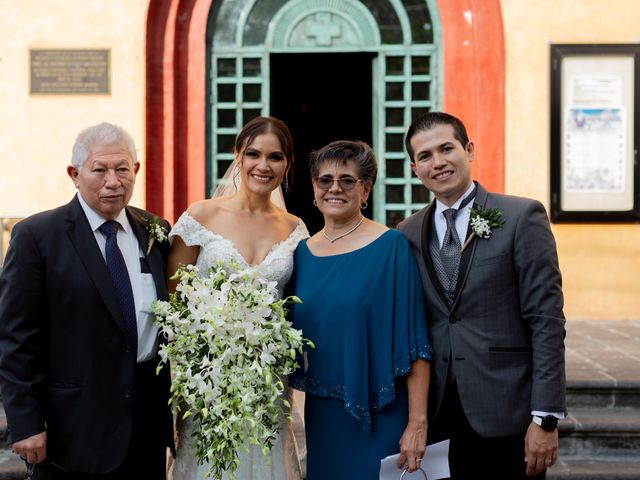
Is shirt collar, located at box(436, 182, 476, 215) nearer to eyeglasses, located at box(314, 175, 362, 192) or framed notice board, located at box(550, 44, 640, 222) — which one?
eyeglasses, located at box(314, 175, 362, 192)

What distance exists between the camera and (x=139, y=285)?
10.4 feet

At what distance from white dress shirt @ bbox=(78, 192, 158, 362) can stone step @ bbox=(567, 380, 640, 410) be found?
3.41m

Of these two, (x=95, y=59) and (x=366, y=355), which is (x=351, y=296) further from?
(x=95, y=59)

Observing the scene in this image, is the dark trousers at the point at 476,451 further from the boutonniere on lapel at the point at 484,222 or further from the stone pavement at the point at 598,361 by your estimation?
the stone pavement at the point at 598,361

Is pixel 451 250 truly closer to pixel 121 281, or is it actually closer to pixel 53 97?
pixel 121 281

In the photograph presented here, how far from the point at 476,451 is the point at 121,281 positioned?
163 centimetres

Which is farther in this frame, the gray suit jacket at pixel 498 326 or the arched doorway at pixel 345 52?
the arched doorway at pixel 345 52

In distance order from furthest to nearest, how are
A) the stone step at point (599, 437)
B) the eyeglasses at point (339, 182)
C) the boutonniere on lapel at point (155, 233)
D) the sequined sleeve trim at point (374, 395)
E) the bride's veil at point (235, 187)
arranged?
the stone step at point (599, 437)
the bride's veil at point (235, 187)
the boutonniere on lapel at point (155, 233)
the eyeglasses at point (339, 182)
the sequined sleeve trim at point (374, 395)

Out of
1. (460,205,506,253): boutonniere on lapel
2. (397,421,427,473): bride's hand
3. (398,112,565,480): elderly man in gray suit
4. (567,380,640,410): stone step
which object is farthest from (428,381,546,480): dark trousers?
(567,380,640,410): stone step

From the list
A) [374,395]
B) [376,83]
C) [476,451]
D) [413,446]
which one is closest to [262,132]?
[374,395]

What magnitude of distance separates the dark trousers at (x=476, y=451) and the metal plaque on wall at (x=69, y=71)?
6086 mm

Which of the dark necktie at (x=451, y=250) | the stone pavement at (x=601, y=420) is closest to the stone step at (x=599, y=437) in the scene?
the stone pavement at (x=601, y=420)

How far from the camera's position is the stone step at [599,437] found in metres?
5.05

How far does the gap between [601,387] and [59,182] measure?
227 inches
